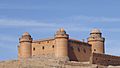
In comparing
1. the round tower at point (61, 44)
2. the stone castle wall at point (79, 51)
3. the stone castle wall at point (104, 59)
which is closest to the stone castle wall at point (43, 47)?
the round tower at point (61, 44)

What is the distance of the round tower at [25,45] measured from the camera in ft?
237

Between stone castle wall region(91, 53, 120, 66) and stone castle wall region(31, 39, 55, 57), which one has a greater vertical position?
stone castle wall region(31, 39, 55, 57)

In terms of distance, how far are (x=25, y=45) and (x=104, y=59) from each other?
11.0m

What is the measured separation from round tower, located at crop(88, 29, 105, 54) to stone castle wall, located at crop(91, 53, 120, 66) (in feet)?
7.38

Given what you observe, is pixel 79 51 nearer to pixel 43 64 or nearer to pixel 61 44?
pixel 61 44

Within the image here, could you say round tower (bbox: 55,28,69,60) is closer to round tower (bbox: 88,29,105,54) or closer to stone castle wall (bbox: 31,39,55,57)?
stone castle wall (bbox: 31,39,55,57)

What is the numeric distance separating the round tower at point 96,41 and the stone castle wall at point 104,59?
2.25m

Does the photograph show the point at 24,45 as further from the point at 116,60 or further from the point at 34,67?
the point at 116,60

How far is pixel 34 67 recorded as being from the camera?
213 ft

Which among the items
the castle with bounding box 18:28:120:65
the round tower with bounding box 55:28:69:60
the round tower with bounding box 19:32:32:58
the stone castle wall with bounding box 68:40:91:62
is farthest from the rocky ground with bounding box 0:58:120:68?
the round tower with bounding box 19:32:32:58

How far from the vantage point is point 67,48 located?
68.9 metres

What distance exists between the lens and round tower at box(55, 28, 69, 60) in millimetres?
68250

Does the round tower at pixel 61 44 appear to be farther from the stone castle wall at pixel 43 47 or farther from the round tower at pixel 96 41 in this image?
the round tower at pixel 96 41

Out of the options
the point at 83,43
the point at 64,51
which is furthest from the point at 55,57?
the point at 83,43
